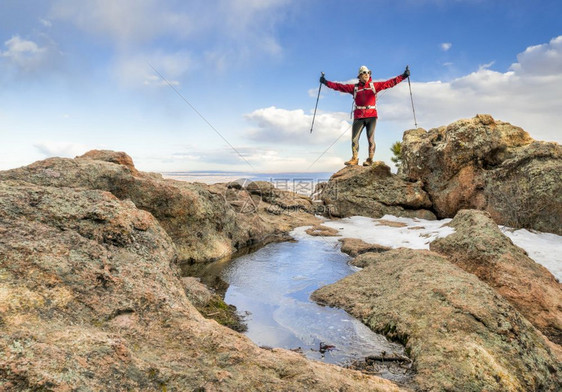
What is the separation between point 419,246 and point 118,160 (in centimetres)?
1000

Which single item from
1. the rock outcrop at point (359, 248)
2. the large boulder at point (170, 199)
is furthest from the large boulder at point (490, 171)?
the large boulder at point (170, 199)

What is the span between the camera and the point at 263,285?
855 centimetres

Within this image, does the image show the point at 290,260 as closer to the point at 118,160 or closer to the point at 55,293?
the point at 118,160

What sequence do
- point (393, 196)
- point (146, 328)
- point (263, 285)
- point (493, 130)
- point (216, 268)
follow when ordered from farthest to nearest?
point (393, 196) → point (493, 130) → point (216, 268) → point (263, 285) → point (146, 328)

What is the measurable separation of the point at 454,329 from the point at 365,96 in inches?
654

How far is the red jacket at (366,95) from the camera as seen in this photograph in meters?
19.6

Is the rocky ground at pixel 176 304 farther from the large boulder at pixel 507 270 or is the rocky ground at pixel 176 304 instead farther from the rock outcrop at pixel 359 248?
the rock outcrop at pixel 359 248

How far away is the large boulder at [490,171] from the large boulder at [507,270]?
15.9ft

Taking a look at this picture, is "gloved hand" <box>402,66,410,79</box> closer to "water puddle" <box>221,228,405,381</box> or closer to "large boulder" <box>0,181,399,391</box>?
"water puddle" <box>221,228,405,381</box>

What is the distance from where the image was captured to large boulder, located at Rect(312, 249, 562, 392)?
434 cm

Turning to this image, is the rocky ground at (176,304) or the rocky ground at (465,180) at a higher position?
the rocky ground at (465,180)

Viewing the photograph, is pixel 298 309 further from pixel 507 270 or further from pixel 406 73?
pixel 406 73

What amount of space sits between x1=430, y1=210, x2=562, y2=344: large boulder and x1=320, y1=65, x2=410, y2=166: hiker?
1179 centimetres

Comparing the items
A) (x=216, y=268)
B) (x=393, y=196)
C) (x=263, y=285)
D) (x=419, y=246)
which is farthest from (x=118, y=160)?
(x=393, y=196)
